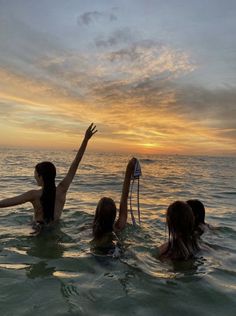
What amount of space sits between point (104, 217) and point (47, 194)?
4.17ft

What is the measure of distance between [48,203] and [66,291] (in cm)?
214

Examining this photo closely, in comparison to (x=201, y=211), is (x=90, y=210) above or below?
below

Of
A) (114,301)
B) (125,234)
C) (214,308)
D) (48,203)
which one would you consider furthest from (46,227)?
(214,308)

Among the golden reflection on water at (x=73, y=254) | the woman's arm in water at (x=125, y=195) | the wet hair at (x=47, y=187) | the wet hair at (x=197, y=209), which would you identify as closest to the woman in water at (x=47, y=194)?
the wet hair at (x=47, y=187)

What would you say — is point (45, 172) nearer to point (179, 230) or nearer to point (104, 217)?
point (104, 217)

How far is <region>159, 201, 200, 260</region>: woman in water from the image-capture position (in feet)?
15.7

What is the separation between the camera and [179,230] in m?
4.84

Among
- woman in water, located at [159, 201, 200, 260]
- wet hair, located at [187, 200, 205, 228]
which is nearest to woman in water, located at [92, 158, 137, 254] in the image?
woman in water, located at [159, 201, 200, 260]

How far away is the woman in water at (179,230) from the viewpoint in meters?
4.77

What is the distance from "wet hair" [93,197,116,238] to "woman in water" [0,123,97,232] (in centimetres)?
107

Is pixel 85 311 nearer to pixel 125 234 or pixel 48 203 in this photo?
pixel 48 203

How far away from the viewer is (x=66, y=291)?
4250 millimetres

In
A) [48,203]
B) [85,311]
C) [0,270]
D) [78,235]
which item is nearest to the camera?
[85,311]

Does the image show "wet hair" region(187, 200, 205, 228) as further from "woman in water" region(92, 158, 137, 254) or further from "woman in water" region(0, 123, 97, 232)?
"woman in water" region(0, 123, 97, 232)
